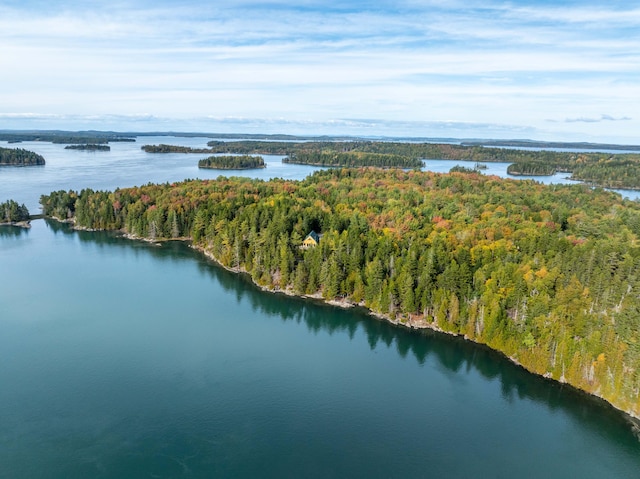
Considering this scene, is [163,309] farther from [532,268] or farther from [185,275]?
[532,268]

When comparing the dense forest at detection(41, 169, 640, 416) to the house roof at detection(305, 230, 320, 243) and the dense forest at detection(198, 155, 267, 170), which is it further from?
the dense forest at detection(198, 155, 267, 170)

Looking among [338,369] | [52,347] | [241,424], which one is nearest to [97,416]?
[241,424]

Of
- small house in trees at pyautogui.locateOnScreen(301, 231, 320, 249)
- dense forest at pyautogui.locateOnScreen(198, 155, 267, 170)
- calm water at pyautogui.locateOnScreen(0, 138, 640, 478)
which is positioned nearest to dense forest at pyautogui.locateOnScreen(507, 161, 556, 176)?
dense forest at pyautogui.locateOnScreen(198, 155, 267, 170)

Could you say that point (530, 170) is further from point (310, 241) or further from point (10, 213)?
point (10, 213)

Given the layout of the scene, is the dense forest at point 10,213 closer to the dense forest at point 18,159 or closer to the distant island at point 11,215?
the distant island at point 11,215

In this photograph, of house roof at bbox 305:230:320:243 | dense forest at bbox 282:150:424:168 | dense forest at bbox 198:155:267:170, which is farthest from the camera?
dense forest at bbox 282:150:424:168

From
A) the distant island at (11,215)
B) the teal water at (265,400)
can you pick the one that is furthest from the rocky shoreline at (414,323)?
the distant island at (11,215)

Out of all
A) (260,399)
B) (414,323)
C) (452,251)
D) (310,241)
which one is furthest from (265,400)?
(310,241)
